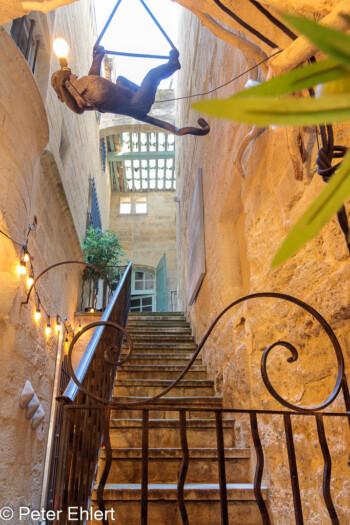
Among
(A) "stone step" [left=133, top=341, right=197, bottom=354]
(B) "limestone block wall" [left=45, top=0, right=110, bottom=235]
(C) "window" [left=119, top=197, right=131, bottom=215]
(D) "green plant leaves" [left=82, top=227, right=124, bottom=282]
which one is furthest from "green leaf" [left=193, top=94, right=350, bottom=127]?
(C) "window" [left=119, top=197, right=131, bottom=215]

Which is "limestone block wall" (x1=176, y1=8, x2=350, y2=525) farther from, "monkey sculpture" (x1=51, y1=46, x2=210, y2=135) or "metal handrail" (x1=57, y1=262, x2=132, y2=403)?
"metal handrail" (x1=57, y1=262, x2=132, y2=403)

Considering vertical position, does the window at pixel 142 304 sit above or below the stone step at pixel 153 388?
above

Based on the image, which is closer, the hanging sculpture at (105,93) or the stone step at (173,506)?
the stone step at (173,506)

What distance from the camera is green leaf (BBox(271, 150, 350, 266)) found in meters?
0.30

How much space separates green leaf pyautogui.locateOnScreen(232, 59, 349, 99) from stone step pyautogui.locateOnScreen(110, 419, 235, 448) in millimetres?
2637

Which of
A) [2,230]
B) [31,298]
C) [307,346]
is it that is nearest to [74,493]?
[307,346]

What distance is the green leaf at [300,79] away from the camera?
0.30 meters

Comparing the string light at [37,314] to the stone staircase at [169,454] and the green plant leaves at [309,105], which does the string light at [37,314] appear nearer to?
the stone staircase at [169,454]

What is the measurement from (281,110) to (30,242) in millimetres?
3977

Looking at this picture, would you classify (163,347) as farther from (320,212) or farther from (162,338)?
(320,212)

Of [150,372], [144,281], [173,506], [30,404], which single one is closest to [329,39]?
[173,506]

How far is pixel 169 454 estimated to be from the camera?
238cm

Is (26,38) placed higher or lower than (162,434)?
higher

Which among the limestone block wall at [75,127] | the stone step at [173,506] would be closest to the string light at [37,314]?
the limestone block wall at [75,127]
